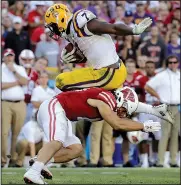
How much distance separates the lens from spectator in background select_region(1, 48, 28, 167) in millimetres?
14812

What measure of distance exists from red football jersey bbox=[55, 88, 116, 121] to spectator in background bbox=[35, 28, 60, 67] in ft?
23.5

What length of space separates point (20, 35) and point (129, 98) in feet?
25.0

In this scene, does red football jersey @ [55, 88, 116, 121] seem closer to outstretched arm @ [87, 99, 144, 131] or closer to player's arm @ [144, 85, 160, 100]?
outstretched arm @ [87, 99, 144, 131]

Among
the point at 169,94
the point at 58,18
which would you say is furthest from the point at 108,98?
the point at 169,94

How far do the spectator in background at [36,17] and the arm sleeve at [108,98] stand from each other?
866 cm

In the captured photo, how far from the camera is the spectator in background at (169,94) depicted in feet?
51.1

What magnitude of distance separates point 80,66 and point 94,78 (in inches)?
254

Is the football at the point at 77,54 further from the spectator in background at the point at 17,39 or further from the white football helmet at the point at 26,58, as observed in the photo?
the spectator in background at the point at 17,39

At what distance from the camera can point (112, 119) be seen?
9414mm

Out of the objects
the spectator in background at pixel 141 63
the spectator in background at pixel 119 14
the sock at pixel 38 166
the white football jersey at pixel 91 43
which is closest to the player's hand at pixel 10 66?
the spectator in background at pixel 141 63

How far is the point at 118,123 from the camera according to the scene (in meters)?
9.46

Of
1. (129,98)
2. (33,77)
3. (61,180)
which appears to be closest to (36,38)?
(33,77)

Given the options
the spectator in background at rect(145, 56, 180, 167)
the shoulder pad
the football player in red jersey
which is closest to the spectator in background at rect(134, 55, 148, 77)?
the spectator in background at rect(145, 56, 180, 167)

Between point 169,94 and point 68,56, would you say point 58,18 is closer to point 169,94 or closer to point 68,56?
point 68,56
